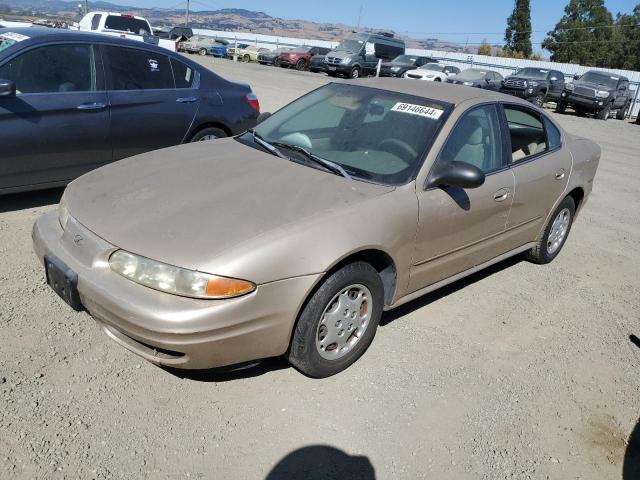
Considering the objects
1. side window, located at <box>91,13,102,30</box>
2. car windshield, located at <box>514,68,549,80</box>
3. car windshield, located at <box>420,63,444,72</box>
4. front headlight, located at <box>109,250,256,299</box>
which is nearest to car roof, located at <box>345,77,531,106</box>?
front headlight, located at <box>109,250,256,299</box>

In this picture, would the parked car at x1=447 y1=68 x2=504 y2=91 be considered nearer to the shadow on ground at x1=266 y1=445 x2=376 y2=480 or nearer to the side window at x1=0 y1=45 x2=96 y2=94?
the side window at x1=0 y1=45 x2=96 y2=94

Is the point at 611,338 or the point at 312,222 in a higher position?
the point at 312,222

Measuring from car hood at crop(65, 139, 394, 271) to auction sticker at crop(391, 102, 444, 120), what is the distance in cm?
76

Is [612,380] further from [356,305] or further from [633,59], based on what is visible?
[633,59]

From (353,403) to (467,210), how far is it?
1.52 metres

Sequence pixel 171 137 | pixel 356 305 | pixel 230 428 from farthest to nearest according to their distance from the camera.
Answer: pixel 171 137
pixel 356 305
pixel 230 428

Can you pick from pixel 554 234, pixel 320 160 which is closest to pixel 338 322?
pixel 320 160

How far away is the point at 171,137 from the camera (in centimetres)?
597

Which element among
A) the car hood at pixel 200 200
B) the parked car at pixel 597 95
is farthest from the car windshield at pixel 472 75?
the car hood at pixel 200 200

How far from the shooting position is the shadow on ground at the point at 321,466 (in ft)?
8.52

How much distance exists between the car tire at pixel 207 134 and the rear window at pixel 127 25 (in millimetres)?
14441

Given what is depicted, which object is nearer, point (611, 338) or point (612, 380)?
point (612, 380)

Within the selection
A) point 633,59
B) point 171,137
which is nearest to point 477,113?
point 171,137

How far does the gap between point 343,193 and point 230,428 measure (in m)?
1.41
